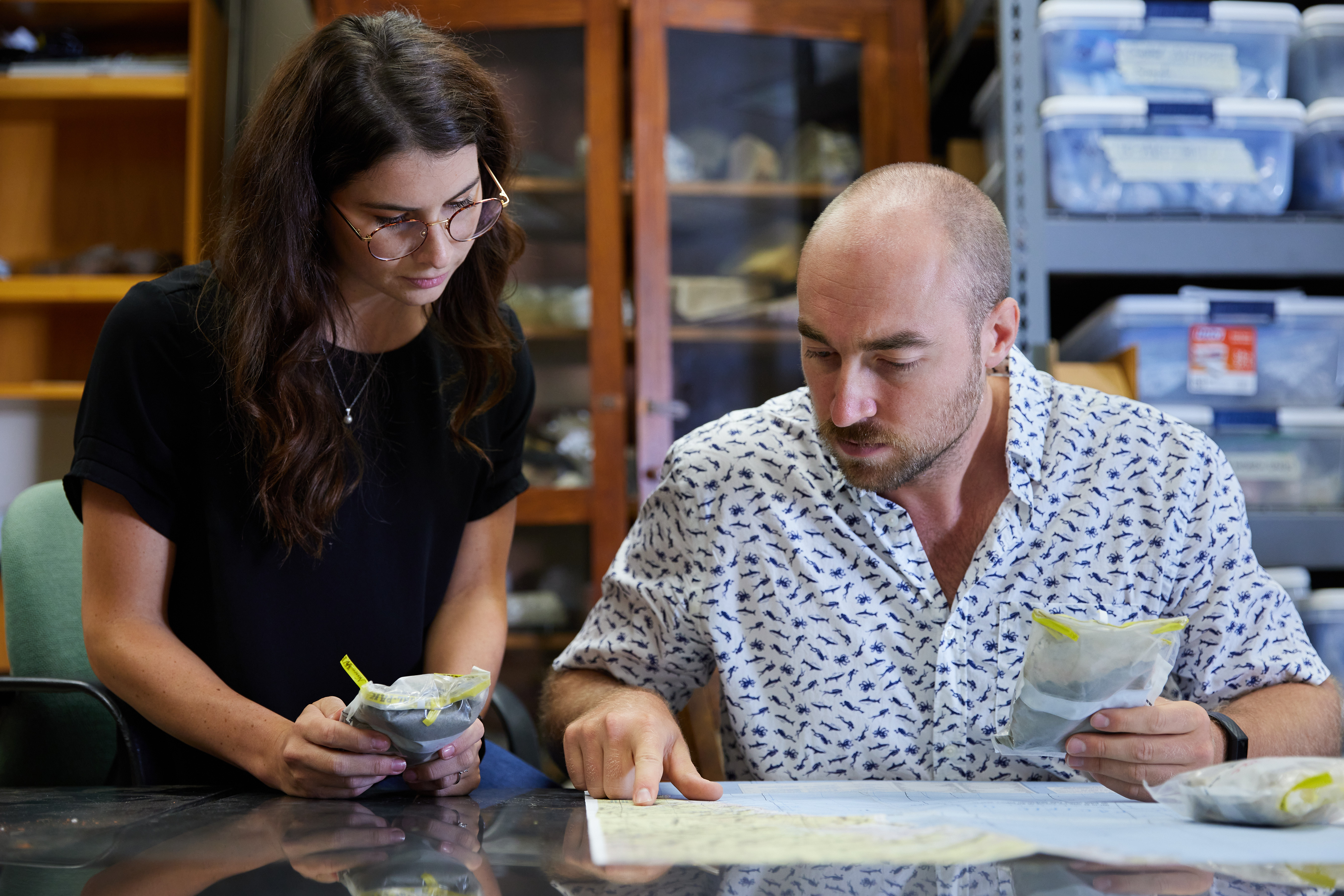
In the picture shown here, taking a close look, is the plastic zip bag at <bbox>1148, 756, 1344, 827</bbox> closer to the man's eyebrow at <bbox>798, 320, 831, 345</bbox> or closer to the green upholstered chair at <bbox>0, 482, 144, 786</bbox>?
the man's eyebrow at <bbox>798, 320, 831, 345</bbox>

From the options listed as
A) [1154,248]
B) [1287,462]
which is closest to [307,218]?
[1154,248]

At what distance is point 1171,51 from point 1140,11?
9 cm

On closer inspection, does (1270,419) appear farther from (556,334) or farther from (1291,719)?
(556,334)

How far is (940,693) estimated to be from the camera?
3.33 ft

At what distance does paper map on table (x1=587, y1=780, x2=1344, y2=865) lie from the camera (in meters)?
0.61

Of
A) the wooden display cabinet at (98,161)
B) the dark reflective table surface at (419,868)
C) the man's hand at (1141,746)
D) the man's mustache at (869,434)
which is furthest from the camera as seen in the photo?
the wooden display cabinet at (98,161)

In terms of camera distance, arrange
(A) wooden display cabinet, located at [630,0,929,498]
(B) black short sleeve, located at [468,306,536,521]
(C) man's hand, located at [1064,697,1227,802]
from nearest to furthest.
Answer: (C) man's hand, located at [1064,697,1227,802] < (B) black short sleeve, located at [468,306,536,521] < (A) wooden display cabinet, located at [630,0,929,498]

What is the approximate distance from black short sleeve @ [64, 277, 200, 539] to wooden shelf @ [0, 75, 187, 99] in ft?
5.78

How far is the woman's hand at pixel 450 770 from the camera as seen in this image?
0.89m

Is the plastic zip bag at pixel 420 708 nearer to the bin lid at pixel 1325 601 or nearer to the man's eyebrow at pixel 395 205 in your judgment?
the man's eyebrow at pixel 395 205

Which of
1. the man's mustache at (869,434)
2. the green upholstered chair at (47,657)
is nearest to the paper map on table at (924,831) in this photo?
the man's mustache at (869,434)

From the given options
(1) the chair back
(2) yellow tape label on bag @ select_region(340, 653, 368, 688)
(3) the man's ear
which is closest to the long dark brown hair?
(2) yellow tape label on bag @ select_region(340, 653, 368, 688)

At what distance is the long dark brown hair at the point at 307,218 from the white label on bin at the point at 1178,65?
1.26m

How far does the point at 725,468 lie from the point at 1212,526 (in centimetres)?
48
